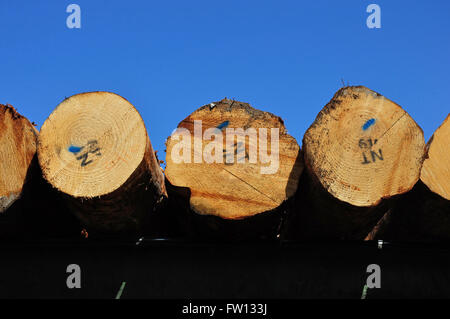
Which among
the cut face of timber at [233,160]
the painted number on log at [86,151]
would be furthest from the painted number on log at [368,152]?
the painted number on log at [86,151]

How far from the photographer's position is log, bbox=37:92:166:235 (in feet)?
7.34

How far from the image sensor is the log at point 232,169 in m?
2.28

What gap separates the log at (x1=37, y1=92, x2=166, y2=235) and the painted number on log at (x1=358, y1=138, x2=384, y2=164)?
1.08m

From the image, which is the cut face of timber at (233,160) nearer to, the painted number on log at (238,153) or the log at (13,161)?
the painted number on log at (238,153)

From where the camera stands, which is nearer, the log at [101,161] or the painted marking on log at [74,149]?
the log at [101,161]

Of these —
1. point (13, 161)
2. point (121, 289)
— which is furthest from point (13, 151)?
point (121, 289)

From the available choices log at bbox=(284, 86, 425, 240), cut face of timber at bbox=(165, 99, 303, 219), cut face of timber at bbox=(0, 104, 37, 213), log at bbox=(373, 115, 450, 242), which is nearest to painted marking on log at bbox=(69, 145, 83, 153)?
cut face of timber at bbox=(0, 104, 37, 213)

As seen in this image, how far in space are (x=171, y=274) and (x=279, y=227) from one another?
0.64 metres

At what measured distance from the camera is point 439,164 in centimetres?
258

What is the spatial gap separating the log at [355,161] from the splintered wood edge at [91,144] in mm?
883

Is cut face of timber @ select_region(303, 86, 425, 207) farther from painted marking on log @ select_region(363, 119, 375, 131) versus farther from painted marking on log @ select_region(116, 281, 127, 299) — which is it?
painted marking on log @ select_region(116, 281, 127, 299)

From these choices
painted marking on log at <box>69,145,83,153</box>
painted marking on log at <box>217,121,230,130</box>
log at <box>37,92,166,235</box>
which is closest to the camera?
log at <box>37,92,166,235</box>
